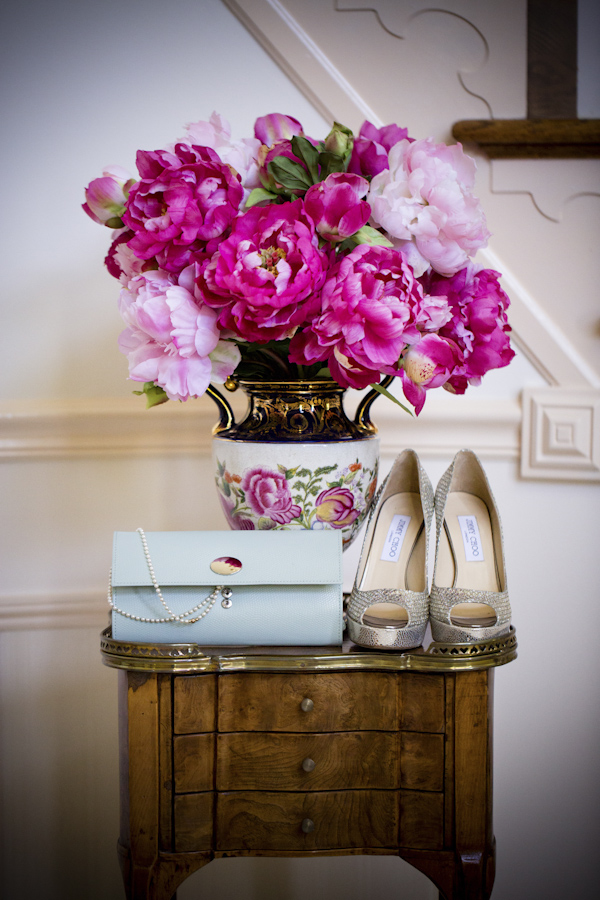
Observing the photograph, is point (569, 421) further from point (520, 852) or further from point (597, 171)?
point (520, 852)

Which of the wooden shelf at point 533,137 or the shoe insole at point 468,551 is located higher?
the wooden shelf at point 533,137

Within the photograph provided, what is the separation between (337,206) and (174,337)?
0.63ft

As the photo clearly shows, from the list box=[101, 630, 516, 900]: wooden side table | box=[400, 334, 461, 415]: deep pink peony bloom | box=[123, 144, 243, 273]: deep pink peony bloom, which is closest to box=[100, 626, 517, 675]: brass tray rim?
box=[101, 630, 516, 900]: wooden side table

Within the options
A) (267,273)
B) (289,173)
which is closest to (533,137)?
(289,173)

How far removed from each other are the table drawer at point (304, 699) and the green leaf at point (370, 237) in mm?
424

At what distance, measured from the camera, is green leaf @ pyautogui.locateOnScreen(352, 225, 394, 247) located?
64 cm

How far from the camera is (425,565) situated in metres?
0.72

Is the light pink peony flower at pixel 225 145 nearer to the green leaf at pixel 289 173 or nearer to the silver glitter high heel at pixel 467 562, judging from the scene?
the green leaf at pixel 289 173

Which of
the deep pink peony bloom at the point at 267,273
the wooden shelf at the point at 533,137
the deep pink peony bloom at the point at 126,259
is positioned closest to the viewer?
the deep pink peony bloom at the point at 267,273

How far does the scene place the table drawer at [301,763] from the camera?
0.67 meters

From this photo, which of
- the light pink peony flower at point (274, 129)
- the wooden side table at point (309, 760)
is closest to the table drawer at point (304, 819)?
the wooden side table at point (309, 760)

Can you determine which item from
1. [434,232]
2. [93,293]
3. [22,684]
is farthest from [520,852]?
[93,293]

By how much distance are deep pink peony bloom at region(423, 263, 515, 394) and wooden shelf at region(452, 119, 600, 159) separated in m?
0.45

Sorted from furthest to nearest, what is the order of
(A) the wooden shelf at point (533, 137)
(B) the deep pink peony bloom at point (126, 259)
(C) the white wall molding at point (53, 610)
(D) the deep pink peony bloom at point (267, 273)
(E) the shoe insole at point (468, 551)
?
(C) the white wall molding at point (53, 610), (A) the wooden shelf at point (533, 137), (E) the shoe insole at point (468, 551), (B) the deep pink peony bloom at point (126, 259), (D) the deep pink peony bloom at point (267, 273)
